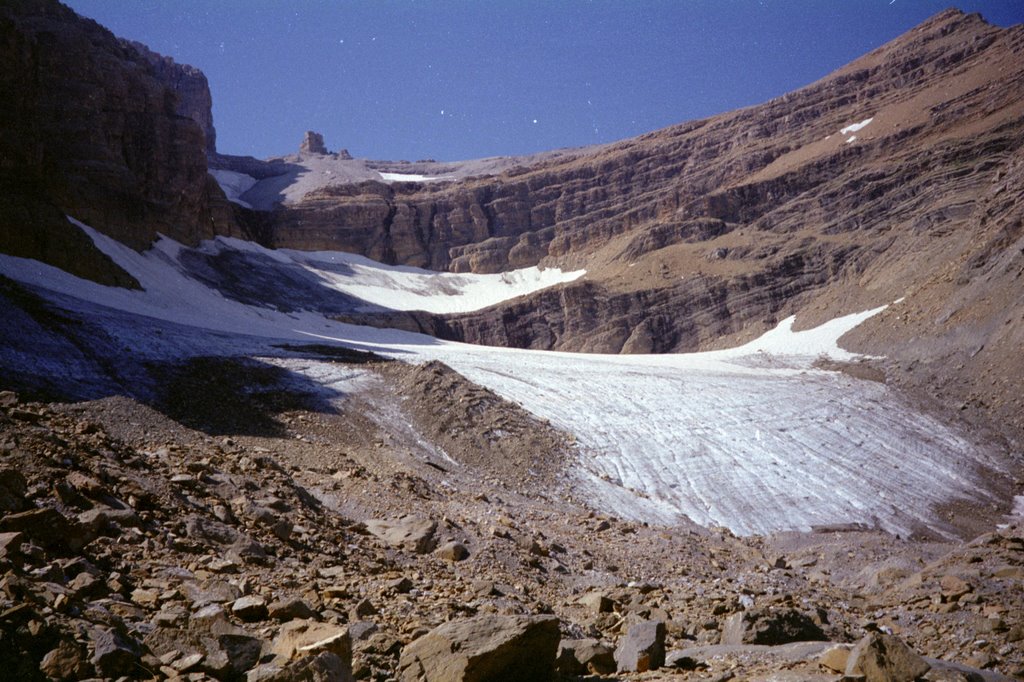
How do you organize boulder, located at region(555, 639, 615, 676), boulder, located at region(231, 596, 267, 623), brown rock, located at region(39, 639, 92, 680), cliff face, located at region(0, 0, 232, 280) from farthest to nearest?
cliff face, located at region(0, 0, 232, 280) < boulder, located at region(231, 596, 267, 623) < boulder, located at region(555, 639, 615, 676) < brown rock, located at region(39, 639, 92, 680)

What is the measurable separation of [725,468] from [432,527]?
13476 millimetres

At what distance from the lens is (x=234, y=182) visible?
94.6 m

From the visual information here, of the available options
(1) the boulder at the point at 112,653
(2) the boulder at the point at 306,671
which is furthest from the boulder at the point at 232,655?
(1) the boulder at the point at 112,653

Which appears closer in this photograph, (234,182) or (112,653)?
(112,653)

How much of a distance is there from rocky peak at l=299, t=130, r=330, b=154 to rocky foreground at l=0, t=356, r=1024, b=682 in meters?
121

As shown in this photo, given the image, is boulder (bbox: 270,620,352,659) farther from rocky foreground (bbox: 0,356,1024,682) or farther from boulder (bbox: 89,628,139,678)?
boulder (bbox: 89,628,139,678)

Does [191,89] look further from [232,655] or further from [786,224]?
[232,655]

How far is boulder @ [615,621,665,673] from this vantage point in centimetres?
565

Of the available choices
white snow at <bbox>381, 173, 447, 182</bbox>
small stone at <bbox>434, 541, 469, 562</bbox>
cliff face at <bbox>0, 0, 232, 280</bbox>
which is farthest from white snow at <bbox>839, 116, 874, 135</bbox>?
small stone at <bbox>434, 541, 469, 562</bbox>

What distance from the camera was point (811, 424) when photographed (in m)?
25.4

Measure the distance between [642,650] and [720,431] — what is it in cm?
1919

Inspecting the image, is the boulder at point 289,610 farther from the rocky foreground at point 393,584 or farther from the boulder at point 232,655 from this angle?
the boulder at point 232,655

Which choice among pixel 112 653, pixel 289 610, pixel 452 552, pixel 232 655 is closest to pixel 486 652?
pixel 232 655

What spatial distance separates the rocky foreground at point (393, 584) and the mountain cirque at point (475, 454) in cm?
4
